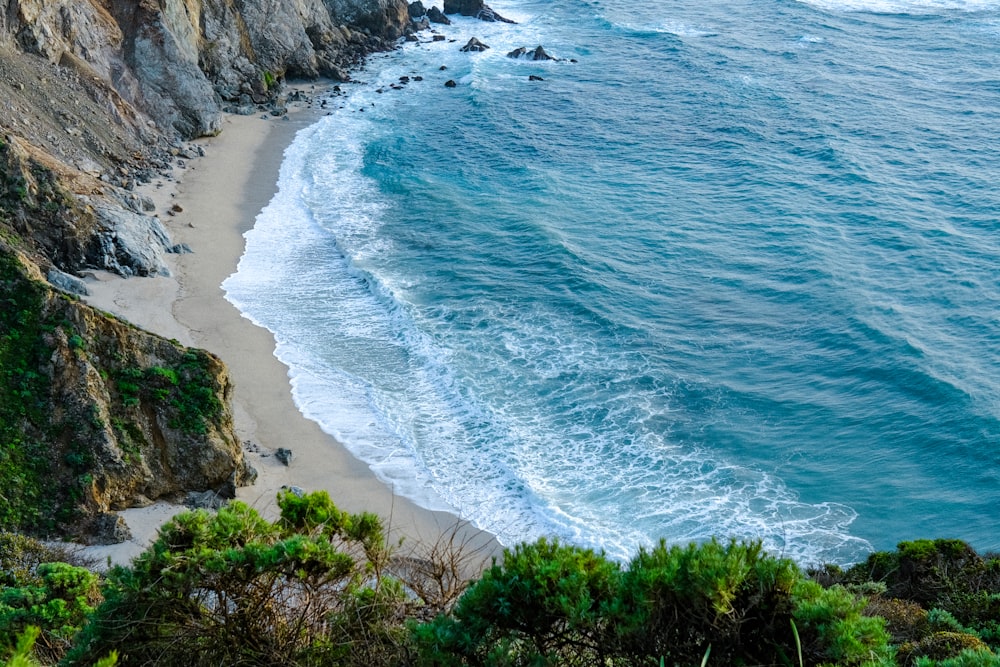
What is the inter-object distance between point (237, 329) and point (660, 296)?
15.5 metres

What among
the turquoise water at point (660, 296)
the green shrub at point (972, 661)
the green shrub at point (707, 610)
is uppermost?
the green shrub at point (707, 610)

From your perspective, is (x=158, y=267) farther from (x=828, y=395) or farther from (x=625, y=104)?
(x=625, y=104)

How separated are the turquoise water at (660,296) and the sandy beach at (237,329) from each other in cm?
77

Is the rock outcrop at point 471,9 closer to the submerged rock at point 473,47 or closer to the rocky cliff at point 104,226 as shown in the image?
the submerged rock at point 473,47

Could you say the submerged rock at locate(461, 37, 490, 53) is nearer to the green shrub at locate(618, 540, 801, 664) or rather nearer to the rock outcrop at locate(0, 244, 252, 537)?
the rock outcrop at locate(0, 244, 252, 537)

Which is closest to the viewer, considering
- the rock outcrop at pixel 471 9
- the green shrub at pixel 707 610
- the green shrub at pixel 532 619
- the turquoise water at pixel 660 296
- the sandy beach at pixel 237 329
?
the green shrub at pixel 707 610

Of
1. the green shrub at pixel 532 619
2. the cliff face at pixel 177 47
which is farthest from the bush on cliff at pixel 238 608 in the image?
the cliff face at pixel 177 47

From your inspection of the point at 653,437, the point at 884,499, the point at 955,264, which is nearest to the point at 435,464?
the point at 653,437

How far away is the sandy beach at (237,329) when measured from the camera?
22062 mm

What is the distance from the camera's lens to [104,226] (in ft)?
97.2

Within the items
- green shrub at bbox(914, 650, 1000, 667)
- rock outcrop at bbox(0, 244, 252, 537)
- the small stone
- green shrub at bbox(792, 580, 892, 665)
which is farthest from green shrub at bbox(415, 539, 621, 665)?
rock outcrop at bbox(0, 244, 252, 537)

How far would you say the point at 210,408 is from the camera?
66.8ft

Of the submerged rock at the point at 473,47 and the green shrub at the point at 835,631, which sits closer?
the green shrub at the point at 835,631

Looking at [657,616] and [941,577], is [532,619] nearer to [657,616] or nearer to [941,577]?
[657,616]
